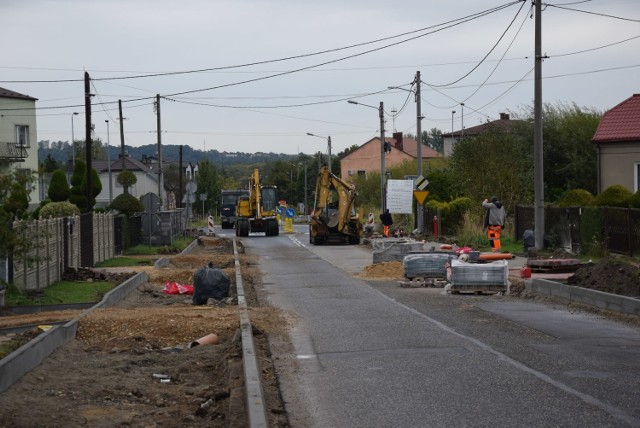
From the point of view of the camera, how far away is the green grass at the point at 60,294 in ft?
63.9

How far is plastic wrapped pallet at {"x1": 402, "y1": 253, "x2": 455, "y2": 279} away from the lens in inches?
915

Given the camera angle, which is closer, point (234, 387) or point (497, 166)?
point (234, 387)

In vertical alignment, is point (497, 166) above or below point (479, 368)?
above

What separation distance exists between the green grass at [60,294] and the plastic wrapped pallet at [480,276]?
7579mm

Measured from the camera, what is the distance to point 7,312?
59.4ft

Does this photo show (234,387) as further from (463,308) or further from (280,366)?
(463,308)

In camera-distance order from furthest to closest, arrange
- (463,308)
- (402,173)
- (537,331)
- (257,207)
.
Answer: (402,173) → (257,207) → (463,308) → (537,331)

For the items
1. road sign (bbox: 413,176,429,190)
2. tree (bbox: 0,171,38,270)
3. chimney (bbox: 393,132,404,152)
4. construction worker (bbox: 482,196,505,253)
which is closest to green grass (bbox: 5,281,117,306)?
tree (bbox: 0,171,38,270)

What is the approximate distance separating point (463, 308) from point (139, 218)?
3069 centimetres

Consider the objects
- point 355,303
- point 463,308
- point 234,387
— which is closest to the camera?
point 234,387

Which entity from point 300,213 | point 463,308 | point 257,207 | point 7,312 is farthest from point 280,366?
point 300,213

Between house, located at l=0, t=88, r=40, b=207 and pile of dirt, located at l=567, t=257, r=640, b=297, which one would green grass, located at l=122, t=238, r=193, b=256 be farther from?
pile of dirt, located at l=567, t=257, r=640, b=297

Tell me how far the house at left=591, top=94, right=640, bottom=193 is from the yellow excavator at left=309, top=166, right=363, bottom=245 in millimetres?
11539

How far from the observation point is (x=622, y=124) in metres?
41.5
